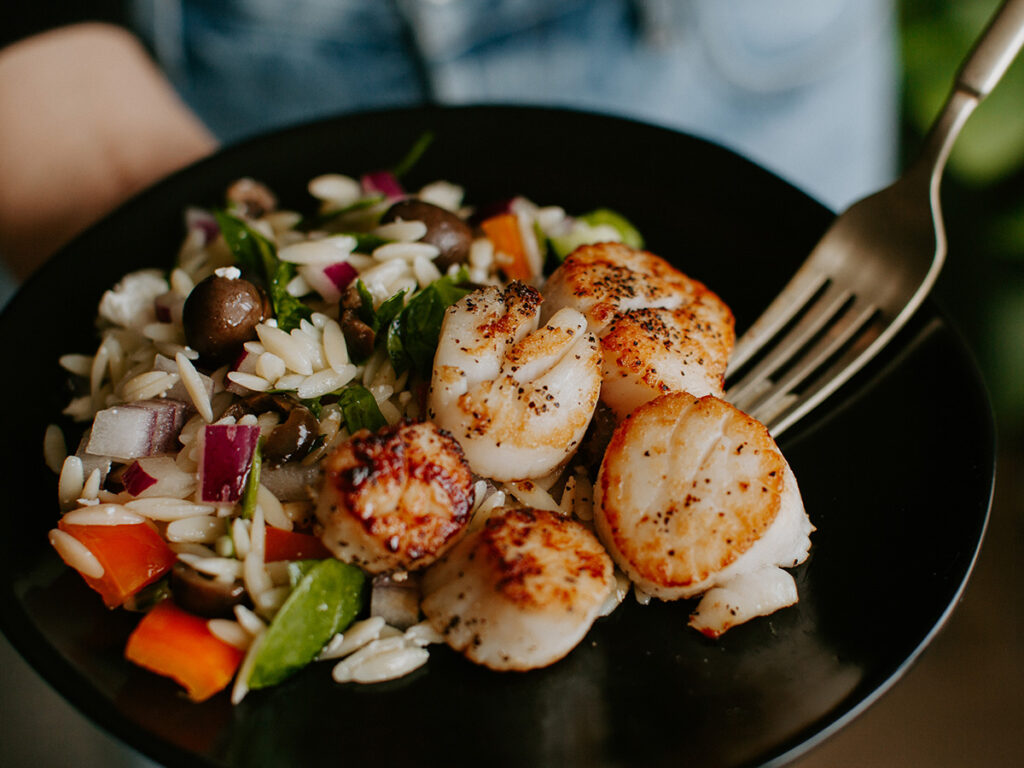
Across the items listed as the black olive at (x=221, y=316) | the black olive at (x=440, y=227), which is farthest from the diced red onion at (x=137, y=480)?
the black olive at (x=440, y=227)

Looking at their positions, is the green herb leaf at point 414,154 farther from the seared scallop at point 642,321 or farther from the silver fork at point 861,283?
the silver fork at point 861,283

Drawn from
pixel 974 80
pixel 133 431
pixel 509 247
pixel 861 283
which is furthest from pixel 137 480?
pixel 974 80

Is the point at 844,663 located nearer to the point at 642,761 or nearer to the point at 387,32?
the point at 642,761

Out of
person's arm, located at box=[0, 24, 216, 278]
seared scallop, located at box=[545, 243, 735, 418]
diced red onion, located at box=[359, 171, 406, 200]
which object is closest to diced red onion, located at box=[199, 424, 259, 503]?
seared scallop, located at box=[545, 243, 735, 418]

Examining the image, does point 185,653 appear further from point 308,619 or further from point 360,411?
point 360,411

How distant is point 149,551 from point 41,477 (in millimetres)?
416

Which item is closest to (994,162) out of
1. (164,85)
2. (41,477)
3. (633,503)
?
(633,503)

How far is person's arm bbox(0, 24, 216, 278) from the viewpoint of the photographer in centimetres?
289

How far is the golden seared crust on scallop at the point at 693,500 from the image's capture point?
1.51 m

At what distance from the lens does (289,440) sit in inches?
67.4

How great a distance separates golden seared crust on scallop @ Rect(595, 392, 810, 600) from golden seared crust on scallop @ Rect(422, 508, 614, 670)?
0.09m

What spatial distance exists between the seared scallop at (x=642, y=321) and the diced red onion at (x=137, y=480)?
3.24 ft

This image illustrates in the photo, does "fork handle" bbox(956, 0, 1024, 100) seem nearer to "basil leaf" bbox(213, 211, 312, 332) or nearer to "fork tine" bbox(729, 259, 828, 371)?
"fork tine" bbox(729, 259, 828, 371)

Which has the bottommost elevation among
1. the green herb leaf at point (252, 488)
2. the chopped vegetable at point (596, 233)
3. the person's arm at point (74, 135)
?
the person's arm at point (74, 135)
